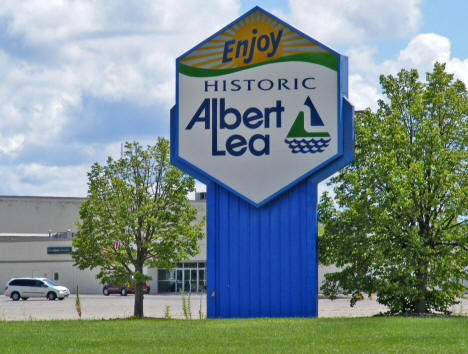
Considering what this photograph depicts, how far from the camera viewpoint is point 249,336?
1606 centimetres

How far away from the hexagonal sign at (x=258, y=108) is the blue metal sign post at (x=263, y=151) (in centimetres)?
3

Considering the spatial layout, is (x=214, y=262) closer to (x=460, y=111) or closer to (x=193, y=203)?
(x=460, y=111)

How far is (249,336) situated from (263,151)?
24.4 feet

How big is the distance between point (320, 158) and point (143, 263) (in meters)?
8.07

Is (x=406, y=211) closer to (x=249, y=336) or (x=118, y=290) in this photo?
(x=249, y=336)

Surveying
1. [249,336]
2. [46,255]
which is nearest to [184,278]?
[46,255]

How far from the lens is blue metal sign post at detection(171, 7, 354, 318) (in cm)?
2195

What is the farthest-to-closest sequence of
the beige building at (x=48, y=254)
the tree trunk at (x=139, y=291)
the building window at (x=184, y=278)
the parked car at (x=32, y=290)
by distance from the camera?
the beige building at (x=48, y=254) < the building window at (x=184, y=278) < the parked car at (x=32, y=290) < the tree trunk at (x=139, y=291)

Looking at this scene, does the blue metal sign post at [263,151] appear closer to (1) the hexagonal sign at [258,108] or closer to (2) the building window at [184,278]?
(1) the hexagonal sign at [258,108]

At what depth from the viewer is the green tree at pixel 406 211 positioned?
21281 millimetres

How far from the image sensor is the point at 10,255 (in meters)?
69.6

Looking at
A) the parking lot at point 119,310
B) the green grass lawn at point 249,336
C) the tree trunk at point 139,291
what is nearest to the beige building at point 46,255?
the parking lot at point 119,310

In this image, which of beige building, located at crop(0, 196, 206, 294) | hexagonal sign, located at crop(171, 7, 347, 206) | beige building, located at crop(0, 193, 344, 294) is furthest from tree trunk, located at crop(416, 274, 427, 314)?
beige building, located at crop(0, 196, 206, 294)

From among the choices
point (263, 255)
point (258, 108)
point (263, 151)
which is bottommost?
point (263, 255)
